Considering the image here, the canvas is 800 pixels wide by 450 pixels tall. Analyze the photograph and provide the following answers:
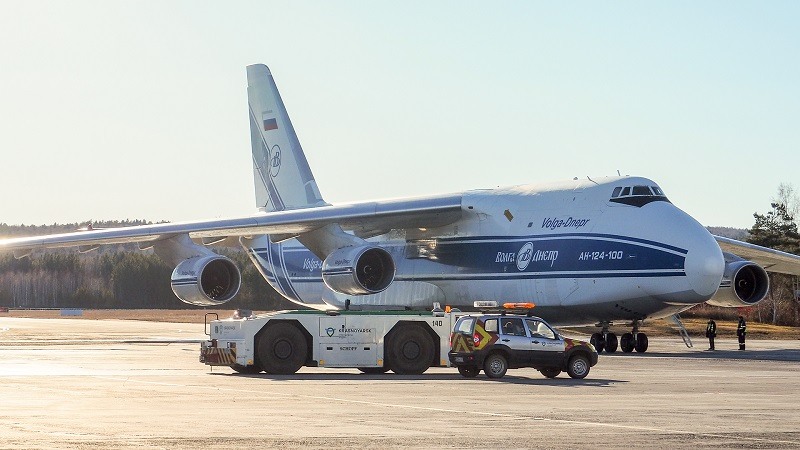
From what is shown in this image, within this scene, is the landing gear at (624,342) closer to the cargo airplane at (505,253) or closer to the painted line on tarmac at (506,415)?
the cargo airplane at (505,253)

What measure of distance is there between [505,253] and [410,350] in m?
10.2

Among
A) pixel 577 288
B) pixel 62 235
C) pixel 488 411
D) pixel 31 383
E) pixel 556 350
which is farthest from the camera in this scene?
pixel 62 235

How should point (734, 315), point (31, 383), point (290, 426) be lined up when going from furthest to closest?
point (734, 315) < point (31, 383) < point (290, 426)

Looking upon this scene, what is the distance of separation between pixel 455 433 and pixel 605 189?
21.5 metres

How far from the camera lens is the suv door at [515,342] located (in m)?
25.5

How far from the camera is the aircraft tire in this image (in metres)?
36.7

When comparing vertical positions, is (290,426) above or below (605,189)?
below

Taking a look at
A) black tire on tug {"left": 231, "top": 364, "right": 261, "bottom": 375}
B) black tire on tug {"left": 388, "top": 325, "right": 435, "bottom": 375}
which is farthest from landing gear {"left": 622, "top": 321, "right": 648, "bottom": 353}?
black tire on tug {"left": 231, "top": 364, "right": 261, "bottom": 375}

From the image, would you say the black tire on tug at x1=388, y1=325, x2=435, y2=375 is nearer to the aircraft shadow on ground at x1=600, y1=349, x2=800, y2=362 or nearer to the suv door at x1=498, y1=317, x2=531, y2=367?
the suv door at x1=498, y1=317, x2=531, y2=367

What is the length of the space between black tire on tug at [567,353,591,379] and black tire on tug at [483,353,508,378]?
49.3 inches

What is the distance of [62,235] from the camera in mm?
40938

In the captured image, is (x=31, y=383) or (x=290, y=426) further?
(x=31, y=383)

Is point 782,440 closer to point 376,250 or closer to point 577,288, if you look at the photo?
point 577,288

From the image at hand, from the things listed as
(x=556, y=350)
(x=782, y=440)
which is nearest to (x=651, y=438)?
(x=782, y=440)
